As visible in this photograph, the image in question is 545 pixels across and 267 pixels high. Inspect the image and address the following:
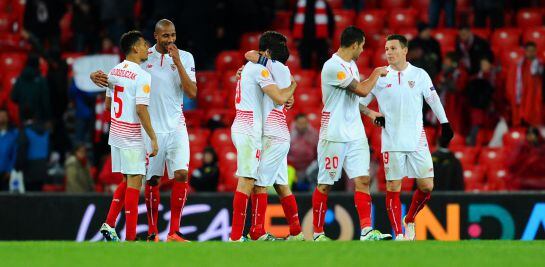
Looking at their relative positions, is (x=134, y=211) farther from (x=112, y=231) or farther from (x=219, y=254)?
(x=219, y=254)

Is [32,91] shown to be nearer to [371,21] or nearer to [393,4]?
[371,21]

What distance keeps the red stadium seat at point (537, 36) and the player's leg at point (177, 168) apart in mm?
10462

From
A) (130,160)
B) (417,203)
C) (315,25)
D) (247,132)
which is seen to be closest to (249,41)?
(315,25)

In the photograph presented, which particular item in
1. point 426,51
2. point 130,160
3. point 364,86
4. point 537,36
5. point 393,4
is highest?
point 393,4

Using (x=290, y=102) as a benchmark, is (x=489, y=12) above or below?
above

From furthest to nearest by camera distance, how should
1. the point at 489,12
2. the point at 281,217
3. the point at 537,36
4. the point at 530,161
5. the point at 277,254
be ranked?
the point at 489,12 < the point at 537,36 < the point at 530,161 < the point at 281,217 < the point at 277,254

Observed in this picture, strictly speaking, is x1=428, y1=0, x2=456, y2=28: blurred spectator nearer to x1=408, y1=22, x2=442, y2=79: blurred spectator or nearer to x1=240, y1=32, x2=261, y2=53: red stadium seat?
x1=408, y1=22, x2=442, y2=79: blurred spectator

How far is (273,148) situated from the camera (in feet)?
48.0

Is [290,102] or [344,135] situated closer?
[344,135]

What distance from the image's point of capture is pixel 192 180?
20688 mm

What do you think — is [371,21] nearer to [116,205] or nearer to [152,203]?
[152,203]

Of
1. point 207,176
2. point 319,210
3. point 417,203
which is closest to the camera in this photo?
point 319,210

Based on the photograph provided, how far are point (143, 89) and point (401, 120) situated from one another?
2696 millimetres

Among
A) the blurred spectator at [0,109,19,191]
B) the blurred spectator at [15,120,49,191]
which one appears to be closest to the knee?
the blurred spectator at [15,120,49,191]
